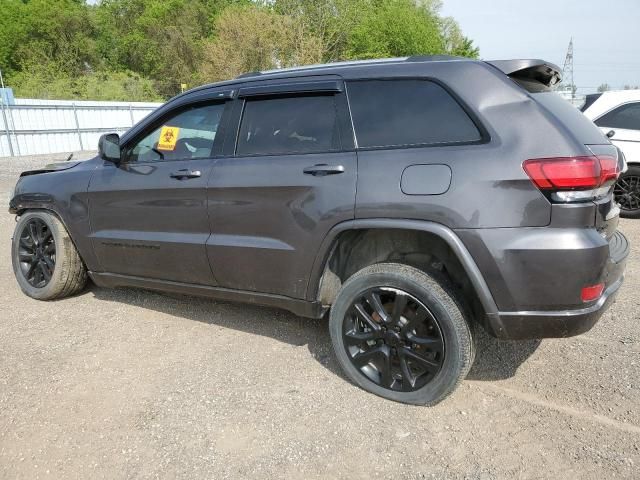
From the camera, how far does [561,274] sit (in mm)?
2396

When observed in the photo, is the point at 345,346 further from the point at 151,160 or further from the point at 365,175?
the point at 151,160

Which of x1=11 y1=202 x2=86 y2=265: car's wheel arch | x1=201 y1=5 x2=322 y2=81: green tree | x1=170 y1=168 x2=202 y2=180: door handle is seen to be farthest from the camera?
x1=201 y1=5 x2=322 y2=81: green tree

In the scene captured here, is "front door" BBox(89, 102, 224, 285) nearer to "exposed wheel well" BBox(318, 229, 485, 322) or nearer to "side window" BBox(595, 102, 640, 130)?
"exposed wheel well" BBox(318, 229, 485, 322)

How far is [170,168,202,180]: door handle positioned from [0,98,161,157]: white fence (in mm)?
14587

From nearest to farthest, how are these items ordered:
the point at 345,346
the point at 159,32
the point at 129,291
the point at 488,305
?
the point at 488,305, the point at 345,346, the point at 129,291, the point at 159,32

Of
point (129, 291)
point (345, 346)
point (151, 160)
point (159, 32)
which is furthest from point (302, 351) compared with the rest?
point (159, 32)

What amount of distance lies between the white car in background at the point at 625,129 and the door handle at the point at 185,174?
619 centimetres

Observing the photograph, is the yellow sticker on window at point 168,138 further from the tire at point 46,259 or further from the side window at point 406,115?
the side window at point 406,115

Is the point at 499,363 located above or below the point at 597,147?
below

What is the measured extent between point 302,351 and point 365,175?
1.39 meters

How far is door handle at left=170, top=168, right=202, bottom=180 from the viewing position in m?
3.42

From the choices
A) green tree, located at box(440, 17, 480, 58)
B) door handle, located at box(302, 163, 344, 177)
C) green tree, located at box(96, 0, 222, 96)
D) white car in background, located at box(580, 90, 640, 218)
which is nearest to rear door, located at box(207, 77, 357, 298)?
door handle, located at box(302, 163, 344, 177)

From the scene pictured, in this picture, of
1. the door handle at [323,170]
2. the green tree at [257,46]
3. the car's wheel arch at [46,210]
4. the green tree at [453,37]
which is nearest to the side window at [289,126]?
the door handle at [323,170]

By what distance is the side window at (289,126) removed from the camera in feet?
10.0
